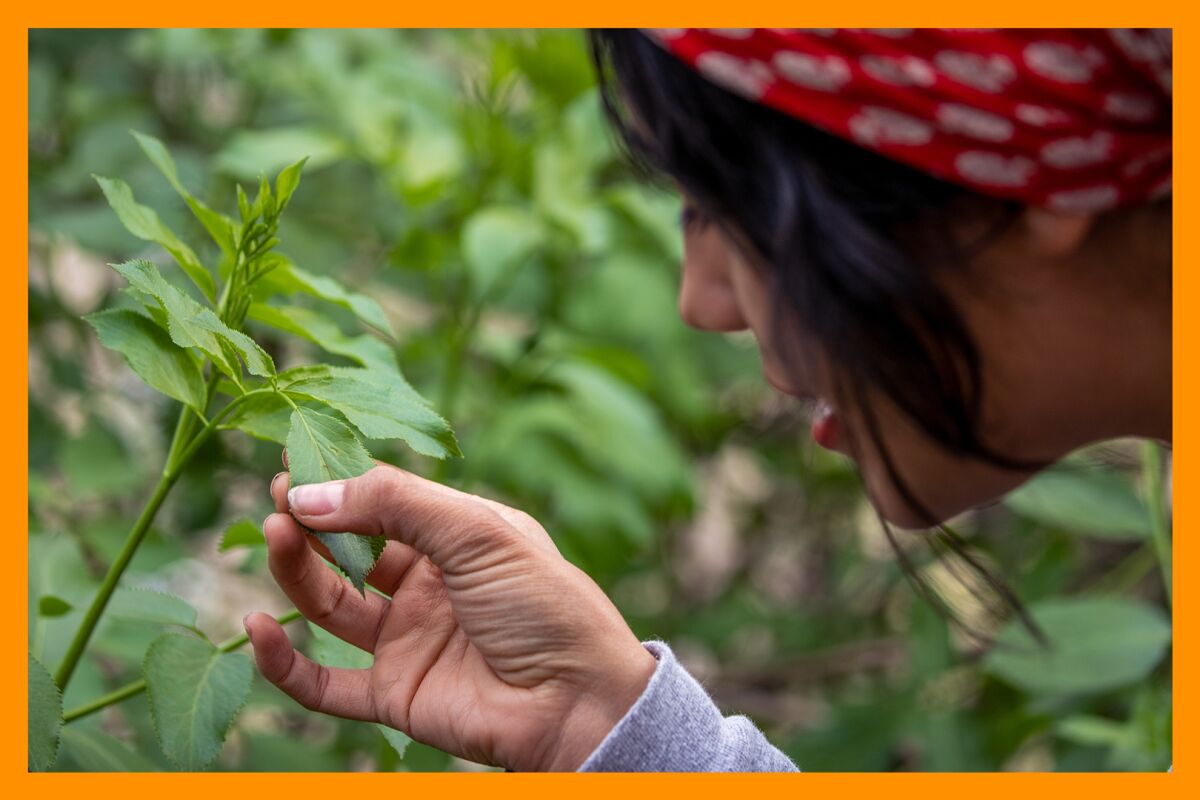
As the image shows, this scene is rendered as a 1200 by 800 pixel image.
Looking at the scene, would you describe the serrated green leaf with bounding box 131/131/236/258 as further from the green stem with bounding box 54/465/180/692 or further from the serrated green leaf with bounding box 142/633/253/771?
the serrated green leaf with bounding box 142/633/253/771

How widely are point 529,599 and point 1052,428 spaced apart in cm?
31

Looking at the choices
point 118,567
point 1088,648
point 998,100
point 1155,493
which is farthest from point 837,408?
point 1088,648

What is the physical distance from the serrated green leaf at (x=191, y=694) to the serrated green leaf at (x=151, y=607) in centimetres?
5

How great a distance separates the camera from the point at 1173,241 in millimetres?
646

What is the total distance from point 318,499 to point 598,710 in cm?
20

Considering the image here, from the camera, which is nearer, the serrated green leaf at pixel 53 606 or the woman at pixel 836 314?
the woman at pixel 836 314

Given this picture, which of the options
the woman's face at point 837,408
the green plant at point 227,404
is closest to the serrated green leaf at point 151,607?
the green plant at point 227,404

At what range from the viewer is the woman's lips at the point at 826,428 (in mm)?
748

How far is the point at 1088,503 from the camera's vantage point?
128 cm

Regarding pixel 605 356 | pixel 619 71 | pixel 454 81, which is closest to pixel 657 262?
pixel 605 356

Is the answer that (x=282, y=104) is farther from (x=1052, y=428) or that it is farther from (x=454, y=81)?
(x=1052, y=428)

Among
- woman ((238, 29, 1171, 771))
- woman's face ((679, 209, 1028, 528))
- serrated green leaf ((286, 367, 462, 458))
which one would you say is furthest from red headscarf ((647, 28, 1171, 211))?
serrated green leaf ((286, 367, 462, 458))

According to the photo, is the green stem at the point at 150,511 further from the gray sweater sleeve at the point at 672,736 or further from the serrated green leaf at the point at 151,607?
the gray sweater sleeve at the point at 672,736

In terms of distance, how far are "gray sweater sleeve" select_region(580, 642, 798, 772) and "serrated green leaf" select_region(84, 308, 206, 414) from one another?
0.93 ft
